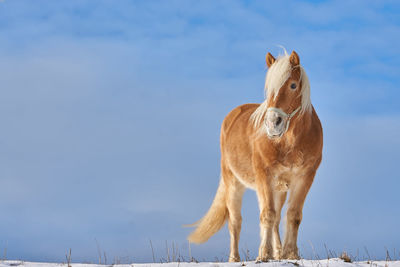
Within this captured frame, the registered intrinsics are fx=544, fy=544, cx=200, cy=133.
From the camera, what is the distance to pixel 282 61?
8.19 m

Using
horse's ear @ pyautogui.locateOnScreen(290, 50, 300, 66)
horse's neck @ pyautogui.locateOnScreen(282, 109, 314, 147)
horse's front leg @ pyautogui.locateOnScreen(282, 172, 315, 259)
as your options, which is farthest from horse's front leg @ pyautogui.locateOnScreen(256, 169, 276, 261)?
horse's ear @ pyautogui.locateOnScreen(290, 50, 300, 66)

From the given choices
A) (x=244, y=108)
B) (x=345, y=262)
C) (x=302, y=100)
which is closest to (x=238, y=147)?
(x=244, y=108)

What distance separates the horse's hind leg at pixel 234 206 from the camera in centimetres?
984

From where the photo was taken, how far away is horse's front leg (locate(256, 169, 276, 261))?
7883 millimetres

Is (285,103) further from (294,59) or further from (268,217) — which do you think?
(268,217)

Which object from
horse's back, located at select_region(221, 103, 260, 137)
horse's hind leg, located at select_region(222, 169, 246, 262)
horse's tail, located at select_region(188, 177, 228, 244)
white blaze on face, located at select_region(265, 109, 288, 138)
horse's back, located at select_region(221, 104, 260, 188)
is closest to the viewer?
white blaze on face, located at select_region(265, 109, 288, 138)

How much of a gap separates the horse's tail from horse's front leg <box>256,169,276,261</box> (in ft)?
8.33

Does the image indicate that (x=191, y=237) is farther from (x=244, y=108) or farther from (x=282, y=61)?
(x=282, y=61)

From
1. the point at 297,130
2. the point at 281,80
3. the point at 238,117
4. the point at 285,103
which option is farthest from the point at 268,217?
the point at 238,117

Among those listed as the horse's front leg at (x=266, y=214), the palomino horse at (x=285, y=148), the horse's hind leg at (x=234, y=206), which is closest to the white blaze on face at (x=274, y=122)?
the palomino horse at (x=285, y=148)

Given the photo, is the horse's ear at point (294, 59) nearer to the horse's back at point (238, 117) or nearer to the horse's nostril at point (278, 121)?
the horse's nostril at point (278, 121)

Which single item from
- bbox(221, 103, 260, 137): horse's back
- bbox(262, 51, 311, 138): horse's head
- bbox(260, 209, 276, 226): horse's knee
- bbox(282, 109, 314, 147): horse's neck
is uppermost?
bbox(221, 103, 260, 137): horse's back

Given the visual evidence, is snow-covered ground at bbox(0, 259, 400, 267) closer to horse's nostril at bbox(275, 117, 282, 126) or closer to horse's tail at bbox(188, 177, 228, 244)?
horse's nostril at bbox(275, 117, 282, 126)

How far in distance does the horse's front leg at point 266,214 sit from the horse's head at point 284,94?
0.70 metres
